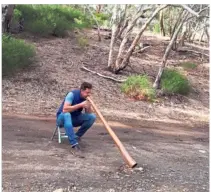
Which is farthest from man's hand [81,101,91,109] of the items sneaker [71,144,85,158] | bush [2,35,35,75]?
bush [2,35,35,75]

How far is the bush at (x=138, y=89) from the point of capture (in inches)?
415

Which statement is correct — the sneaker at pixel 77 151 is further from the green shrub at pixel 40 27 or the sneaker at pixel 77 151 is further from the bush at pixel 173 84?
the green shrub at pixel 40 27

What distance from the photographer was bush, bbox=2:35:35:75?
958cm

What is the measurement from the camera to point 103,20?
67.8 feet

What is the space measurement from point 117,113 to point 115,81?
2390 mm

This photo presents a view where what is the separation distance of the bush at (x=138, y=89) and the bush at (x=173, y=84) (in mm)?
767

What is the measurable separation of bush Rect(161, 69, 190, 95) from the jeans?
6062 millimetres

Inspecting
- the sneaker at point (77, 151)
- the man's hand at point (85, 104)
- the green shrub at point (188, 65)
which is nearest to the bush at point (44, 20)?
the green shrub at point (188, 65)

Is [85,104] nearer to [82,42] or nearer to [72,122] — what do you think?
[72,122]

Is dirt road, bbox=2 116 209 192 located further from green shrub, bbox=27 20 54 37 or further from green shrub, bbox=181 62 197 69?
green shrub, bbox=181 62 197 69

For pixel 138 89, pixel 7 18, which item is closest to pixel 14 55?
pixel 7 18

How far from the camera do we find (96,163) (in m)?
5.11

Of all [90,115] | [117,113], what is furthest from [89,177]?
[117,113]

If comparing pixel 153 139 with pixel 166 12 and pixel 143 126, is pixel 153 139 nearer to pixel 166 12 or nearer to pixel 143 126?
pixel 143 126
